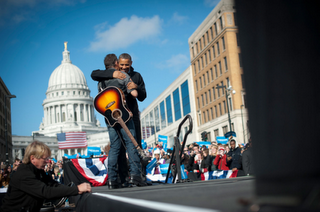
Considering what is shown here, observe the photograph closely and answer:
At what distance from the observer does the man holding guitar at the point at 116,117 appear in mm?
3891

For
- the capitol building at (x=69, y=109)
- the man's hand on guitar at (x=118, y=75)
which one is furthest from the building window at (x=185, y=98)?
the capitol building at (x=69, y=109)

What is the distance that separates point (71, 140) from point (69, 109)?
42832mm

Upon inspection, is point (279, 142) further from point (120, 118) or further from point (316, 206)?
point (120, 118)

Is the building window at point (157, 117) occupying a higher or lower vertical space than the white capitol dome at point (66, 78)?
lower

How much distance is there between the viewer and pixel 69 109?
117938mm

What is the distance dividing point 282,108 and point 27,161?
9.15 feet

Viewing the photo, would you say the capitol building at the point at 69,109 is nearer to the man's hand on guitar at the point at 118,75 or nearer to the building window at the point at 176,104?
the building window at the point at 176,104

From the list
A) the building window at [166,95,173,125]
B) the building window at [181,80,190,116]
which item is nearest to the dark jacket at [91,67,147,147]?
the building window at [181,80,190,116]

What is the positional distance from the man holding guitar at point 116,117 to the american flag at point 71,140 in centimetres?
7492

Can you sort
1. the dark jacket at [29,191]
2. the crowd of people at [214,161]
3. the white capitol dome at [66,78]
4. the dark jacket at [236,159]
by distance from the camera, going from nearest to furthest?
the dark jacket at [29,191] → the dark jacket at [236,159] → the crowd of people at [214,161] → the white capitol dome at [66,78]

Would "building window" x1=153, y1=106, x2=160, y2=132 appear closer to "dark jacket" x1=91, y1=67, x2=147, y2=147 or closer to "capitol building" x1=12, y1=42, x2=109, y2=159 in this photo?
"capitol building" x1=12, y1=42, x2=109, y2=159

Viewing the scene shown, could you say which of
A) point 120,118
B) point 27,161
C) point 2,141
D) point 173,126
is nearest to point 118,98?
point 120,118

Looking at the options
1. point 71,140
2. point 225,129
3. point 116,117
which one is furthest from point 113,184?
point 71,140

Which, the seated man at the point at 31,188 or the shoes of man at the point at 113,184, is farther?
the shoes of man at the point at 113,184
